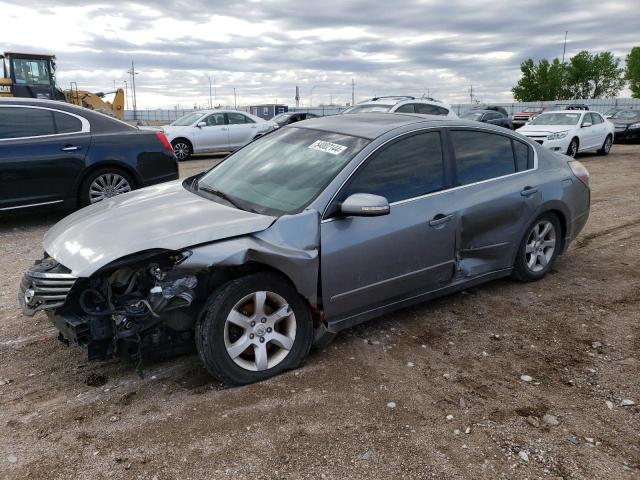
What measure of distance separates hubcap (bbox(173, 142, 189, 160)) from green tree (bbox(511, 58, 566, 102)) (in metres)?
66.0

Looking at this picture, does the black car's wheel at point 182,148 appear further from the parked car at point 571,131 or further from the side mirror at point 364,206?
the side mirror at point 364,206

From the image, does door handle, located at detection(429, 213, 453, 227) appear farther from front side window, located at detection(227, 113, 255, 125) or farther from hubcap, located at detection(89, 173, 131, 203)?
front side window, located at detection(227, 113, 255, 125)

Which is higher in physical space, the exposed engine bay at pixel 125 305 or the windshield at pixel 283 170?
the windshield at pixel 283 170

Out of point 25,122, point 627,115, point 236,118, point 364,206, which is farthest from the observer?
point 627,115

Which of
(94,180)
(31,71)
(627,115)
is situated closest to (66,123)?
(94,180)

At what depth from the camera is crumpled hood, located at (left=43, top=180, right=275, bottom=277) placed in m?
3.13

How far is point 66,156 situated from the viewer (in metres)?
7.15

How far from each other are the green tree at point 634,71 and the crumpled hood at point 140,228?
81983mm

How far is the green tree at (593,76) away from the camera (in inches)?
2985

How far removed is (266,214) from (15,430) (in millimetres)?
1835

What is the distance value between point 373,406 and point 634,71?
83.9m

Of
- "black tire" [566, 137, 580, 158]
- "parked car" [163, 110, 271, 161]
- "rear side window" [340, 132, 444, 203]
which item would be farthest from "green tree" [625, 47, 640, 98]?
"rear side window" [340, 132, 444, 203]

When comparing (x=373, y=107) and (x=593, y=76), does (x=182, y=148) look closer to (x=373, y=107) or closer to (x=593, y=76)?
(x=373, y=107)

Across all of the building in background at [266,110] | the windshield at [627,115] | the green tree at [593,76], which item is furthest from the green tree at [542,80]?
the windshield at [627,115]
